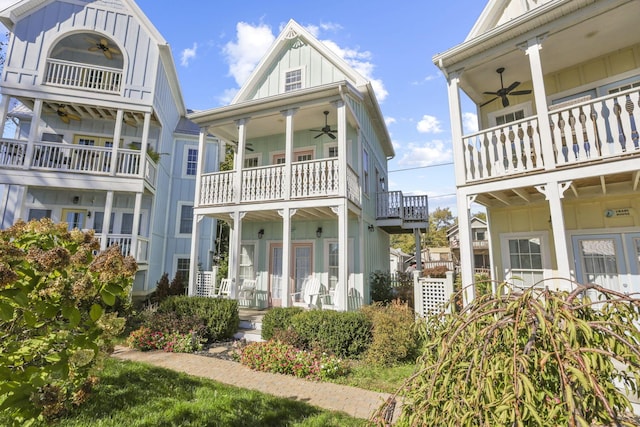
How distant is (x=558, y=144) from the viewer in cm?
559

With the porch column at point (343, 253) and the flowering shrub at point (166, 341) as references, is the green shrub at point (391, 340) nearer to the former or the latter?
the porch column at point (343, 253)

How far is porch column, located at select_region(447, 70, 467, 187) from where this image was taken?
6746 mm

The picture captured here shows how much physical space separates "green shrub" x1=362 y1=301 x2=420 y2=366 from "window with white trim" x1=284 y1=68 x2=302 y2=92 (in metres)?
9.30

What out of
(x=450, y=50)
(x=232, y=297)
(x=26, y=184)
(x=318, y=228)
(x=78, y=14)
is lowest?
(x=232, y=297)

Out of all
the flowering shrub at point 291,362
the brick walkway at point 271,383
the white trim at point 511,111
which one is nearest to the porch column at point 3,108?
the brick walkway at point 271,383

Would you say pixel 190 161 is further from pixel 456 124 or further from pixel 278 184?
pixel 456 124

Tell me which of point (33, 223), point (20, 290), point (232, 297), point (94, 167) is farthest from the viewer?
point (94, 167)

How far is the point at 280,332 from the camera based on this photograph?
7.17 m

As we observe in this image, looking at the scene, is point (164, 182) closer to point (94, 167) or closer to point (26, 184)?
point (94, 167)

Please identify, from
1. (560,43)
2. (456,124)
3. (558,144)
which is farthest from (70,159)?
(560,43)

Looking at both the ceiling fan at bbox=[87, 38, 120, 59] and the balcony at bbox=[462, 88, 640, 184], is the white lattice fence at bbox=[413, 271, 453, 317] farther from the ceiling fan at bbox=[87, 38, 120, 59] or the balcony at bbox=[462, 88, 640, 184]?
the ceiling fan at bbox=[87, 38, 120, 59]

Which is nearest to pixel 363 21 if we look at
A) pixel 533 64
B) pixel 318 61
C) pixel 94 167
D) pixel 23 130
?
pixel 318 61

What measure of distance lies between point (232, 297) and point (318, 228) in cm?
369

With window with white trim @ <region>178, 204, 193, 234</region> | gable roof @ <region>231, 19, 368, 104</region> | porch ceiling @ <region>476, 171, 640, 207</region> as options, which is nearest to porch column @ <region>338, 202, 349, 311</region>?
porch ceiling @ <region>476, 171, 640, 207</region>
